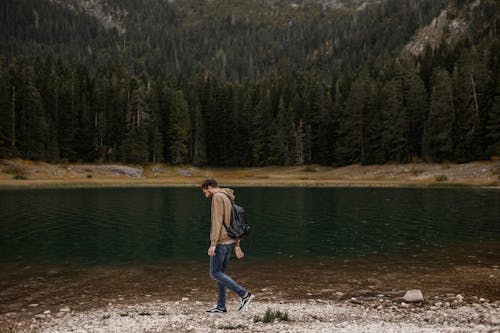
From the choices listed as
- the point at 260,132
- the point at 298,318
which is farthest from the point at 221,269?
the point at 260,132

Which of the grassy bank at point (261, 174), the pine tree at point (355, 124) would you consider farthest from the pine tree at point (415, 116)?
the pine tree at point (355, 124)

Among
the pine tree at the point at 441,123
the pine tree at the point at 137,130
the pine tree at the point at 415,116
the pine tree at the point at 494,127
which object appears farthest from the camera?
the pine tree at the point at 137,130

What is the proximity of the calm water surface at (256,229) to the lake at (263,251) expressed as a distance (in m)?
0.07

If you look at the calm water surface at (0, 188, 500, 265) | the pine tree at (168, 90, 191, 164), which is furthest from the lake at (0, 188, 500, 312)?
the pine tree at (168, 90, 191, 164)

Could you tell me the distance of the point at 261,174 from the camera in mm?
106438

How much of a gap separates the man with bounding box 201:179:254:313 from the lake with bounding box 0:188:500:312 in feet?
9.98

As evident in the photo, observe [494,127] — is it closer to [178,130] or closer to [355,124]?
[355,124]

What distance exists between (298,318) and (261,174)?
314ft

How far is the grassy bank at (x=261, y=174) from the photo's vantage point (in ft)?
231

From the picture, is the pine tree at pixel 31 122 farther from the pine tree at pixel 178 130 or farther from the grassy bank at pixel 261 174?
the pine tree at pixel 178 130

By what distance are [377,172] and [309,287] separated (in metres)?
76.6

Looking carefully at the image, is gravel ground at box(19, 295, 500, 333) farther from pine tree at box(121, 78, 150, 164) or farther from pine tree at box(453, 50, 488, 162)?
pine tree at box(121, 78, 150, 164)

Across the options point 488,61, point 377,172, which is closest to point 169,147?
point 377,172

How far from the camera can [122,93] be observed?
370ft
